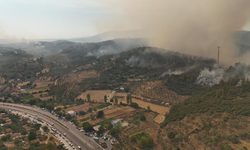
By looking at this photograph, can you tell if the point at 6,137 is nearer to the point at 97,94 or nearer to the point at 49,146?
the point at 49,146

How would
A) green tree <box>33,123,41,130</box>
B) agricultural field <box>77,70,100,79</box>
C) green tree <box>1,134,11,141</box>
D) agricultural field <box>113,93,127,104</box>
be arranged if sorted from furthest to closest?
agricultural field <box>77,70,100,79</box>
agricultural field <box>113,93,127,104</box>
green tree <box>33,123,41,130</box>
green tree <box>1,134,11,141</box>

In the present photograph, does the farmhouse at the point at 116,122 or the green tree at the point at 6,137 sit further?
the farmhouse at the point at 116,122

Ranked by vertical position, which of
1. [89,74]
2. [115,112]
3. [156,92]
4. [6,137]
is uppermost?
[89,74]

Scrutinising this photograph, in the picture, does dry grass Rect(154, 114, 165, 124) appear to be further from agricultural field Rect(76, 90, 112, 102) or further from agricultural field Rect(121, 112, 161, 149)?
agricultural field Rect(76, 90, 112, 102)

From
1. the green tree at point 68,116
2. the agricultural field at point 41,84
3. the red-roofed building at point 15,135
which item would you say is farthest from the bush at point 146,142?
the agricultural field at point 41,84

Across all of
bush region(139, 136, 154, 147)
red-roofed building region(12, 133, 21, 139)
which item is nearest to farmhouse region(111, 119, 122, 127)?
bush region(139, 136, 154, 147)

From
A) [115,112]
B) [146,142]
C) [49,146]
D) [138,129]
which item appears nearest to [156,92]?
[115,112]

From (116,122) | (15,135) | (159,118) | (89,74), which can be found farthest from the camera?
(89,74)

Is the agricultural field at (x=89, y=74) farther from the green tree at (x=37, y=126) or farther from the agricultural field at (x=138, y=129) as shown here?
the green tree at (x=37, y=126)
